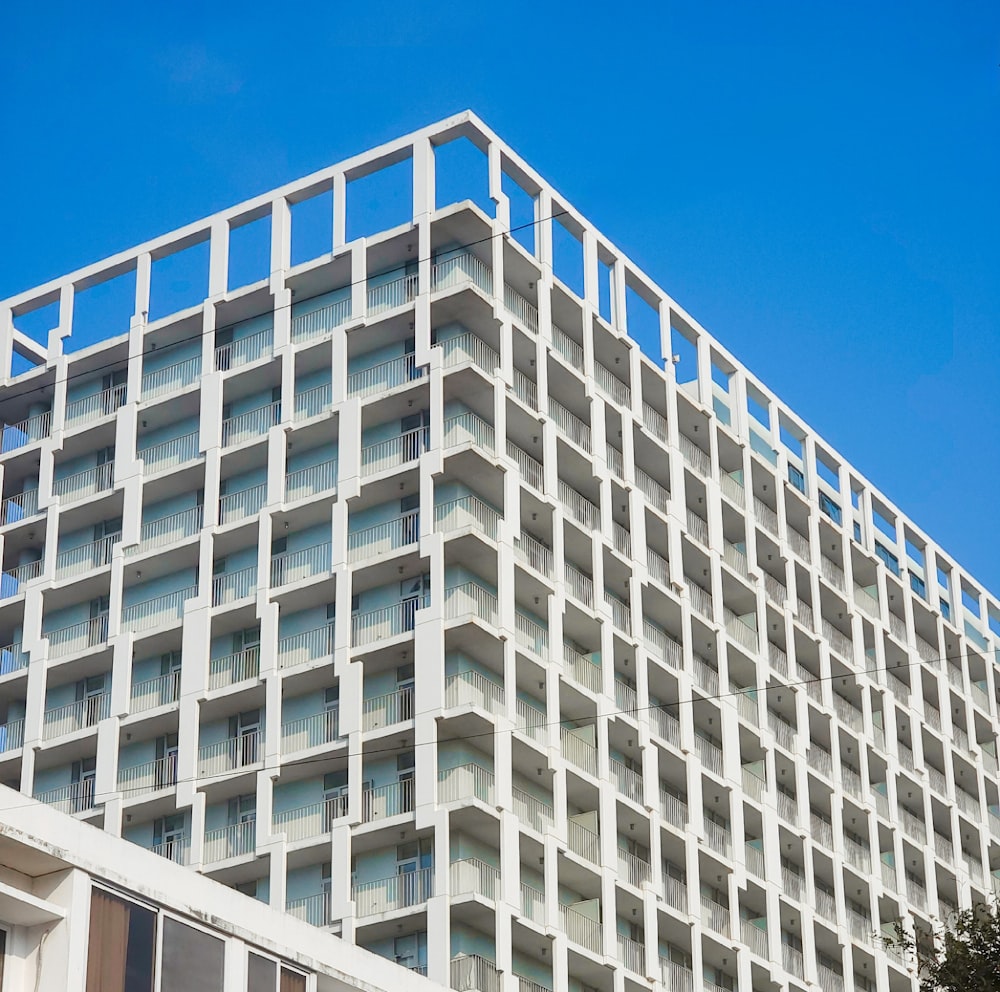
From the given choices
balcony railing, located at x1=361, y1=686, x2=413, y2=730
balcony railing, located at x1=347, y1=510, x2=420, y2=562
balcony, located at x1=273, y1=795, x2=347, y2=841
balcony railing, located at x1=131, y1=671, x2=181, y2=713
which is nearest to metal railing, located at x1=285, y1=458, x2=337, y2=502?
balcony railing, located at x1=347, y1=510, x2=420, y2=562

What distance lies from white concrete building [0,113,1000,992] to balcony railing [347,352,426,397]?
110mm

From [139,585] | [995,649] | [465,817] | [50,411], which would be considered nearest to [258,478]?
[139,585]

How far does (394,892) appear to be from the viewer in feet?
205

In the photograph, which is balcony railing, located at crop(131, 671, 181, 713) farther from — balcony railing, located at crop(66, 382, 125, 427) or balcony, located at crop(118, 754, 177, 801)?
balcony railing, located at crop(66, 382, 125, 427)

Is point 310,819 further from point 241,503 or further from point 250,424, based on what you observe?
point 250,424

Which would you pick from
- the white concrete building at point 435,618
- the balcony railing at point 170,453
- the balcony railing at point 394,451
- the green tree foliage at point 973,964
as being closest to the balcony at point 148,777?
the white concrete building at point 435,618

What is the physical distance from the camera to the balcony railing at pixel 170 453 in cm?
7369

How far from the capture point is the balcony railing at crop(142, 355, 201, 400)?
7481 centimetres

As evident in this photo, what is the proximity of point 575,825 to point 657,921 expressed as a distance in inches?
175

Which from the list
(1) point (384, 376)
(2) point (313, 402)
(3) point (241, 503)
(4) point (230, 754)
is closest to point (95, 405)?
(3) point (241, 503)

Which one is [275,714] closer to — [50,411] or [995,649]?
[50,411]

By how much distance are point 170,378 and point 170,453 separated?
2879 millimetres

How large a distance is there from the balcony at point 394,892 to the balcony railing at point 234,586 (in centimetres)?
1134

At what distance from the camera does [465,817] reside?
205ft
